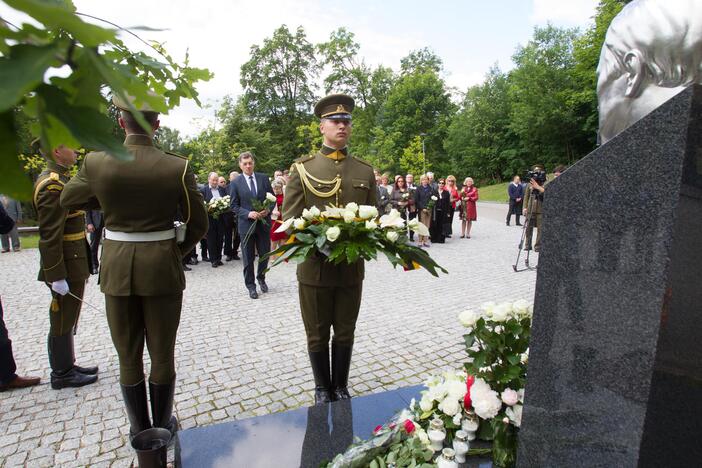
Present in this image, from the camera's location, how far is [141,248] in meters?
2.79

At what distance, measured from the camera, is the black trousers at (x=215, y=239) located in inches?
408

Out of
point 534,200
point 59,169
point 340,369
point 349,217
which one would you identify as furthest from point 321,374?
point 534,200

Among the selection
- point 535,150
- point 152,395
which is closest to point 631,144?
point 152,395

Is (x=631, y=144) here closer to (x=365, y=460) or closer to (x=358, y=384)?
(x=365, y=460)

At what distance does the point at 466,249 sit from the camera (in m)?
12.3

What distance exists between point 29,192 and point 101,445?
3.10 metres

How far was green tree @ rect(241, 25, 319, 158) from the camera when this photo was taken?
4362 cm

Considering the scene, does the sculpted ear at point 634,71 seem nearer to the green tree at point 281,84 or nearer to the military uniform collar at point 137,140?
the military uniform collar at point 137,140

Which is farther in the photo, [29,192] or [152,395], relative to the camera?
[152,395]

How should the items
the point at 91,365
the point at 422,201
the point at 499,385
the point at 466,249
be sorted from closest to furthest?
the point at 499,385 → the point at 91,365 → the point at 466,249 → the point at 422,201

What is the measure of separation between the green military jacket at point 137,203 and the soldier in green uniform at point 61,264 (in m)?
0.93

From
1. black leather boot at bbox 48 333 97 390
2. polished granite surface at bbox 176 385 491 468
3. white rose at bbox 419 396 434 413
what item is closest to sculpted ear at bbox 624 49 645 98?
white rose at bbox 419 396 434 413

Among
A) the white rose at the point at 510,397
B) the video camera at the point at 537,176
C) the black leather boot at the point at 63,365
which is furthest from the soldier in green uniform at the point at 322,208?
the video camera at the point at 537,176

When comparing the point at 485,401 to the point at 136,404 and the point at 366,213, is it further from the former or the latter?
the point at 136,404
